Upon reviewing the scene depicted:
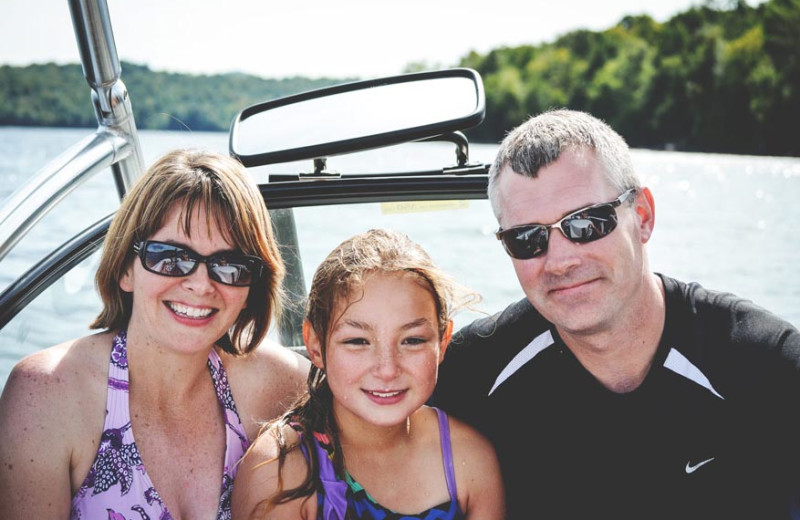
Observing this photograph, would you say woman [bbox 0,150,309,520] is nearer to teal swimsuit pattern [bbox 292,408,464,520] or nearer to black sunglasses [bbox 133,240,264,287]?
black sunglasses [bbox 133,240,264,287]

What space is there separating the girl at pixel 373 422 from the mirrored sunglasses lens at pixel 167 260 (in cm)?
40

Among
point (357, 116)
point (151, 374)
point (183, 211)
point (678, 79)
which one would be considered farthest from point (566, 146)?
point (678, 79)

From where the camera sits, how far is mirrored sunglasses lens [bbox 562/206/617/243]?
1.87m

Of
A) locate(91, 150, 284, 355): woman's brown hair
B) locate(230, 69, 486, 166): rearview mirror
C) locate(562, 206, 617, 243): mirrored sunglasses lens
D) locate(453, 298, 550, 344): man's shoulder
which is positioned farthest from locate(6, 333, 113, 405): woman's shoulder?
locate(562, 206, 617, 243): mirrored sunglasses lens

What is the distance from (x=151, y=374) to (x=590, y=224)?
125 cm

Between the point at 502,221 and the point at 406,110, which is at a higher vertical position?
the point at 406,110

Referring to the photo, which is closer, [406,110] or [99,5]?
[99,5]

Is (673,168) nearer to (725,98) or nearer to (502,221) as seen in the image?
(725,98)

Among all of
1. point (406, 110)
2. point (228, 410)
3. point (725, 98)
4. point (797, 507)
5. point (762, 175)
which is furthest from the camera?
point (725, 98)

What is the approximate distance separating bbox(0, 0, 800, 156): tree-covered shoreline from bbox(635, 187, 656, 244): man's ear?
54.3 ft

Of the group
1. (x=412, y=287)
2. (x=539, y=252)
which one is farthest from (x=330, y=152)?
(x=539, y=252)

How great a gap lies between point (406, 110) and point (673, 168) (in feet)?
103

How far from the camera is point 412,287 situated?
2021 mm

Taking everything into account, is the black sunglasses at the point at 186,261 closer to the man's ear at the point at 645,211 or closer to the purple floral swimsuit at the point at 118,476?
the purple floral swimsuit at the point at 118,476
